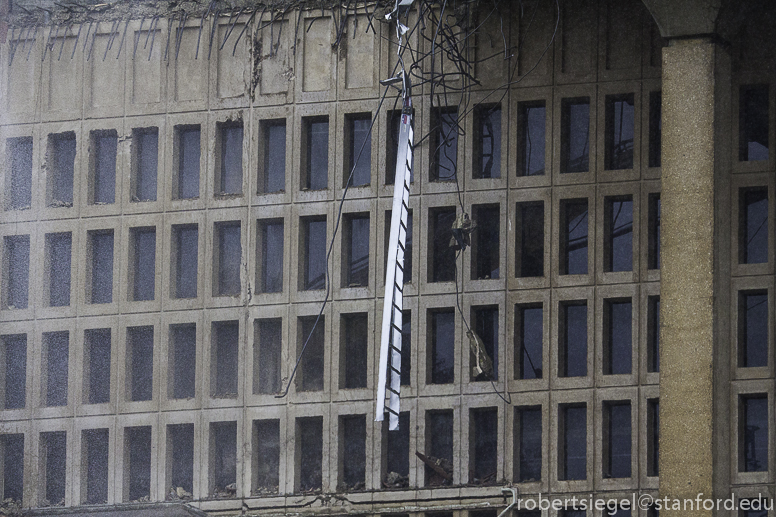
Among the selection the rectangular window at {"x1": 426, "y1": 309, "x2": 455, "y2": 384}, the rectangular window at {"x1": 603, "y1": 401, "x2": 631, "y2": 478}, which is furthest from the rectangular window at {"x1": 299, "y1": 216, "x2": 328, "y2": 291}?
the rectangular window at {"x1": 603, "y1": 401, "x2": 631, "y2": 478}

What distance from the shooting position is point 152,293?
2081 cm

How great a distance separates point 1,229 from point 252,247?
418cm

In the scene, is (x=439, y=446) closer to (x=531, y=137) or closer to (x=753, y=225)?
(x=531, y=137)

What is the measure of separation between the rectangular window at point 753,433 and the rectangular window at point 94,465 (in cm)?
941

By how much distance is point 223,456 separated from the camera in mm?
20203

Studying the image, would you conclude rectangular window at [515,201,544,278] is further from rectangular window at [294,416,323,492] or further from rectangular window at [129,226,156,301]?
rectangular window at [129,226,156,301]

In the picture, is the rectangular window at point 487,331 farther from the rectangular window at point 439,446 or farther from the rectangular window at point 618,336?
the rectangular window at point 618,336

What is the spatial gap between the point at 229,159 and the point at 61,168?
281 centimetres

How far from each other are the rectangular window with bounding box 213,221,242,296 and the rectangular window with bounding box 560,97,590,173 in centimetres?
514

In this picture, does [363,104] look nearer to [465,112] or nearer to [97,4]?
[465,112]

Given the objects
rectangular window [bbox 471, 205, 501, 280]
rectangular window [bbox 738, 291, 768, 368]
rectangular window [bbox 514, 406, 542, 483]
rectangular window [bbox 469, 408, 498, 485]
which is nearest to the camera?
rectangular window [bbox 738, 291, 768, 368]

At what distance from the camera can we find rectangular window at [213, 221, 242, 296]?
2055cm

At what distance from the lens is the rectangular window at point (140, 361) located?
2053 cm

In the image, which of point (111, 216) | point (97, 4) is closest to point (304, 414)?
point (111, 216)
